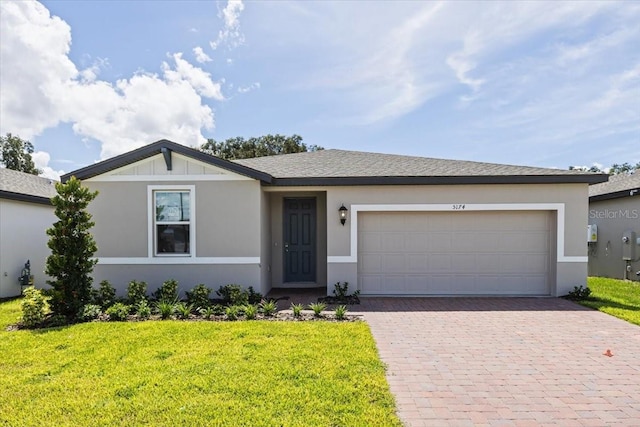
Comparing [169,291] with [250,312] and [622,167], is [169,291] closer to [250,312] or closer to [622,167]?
[250,312]

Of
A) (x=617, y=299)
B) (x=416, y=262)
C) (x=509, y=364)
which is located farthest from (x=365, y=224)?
(x=617, y=299)

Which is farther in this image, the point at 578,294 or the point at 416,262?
the point at 416,262

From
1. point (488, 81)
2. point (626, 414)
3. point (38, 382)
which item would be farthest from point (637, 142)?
point (38, 382)

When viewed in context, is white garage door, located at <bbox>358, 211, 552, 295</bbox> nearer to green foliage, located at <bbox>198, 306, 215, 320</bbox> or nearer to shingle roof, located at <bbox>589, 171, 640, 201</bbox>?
green foliage, located at <bbox>198, 306, 215, 320</bbox>

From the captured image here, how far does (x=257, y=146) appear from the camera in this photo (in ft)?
111

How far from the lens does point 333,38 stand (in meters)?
9.47

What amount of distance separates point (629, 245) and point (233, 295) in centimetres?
1325

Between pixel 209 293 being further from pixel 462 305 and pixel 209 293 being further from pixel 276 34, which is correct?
pixel 276 34

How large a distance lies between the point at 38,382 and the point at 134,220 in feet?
15.4

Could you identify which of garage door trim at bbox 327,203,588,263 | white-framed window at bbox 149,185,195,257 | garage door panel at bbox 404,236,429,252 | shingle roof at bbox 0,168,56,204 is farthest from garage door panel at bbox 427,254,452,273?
shingle roof at bbox 0,168,56,204

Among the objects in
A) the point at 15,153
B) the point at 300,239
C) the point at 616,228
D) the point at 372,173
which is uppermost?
the point at 15,153

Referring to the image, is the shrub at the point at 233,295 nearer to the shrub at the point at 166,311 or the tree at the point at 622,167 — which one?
the shrub at the point at 166,311

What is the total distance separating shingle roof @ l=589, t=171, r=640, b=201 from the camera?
37.5 ft

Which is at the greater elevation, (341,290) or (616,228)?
(616,228)
